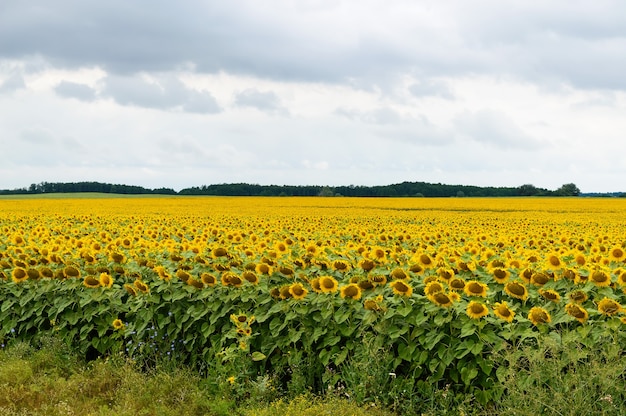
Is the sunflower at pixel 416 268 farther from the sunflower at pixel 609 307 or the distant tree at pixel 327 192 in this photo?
the distant tree at pixel 327 192

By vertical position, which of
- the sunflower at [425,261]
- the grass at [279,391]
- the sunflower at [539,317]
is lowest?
the grass at [279,391]

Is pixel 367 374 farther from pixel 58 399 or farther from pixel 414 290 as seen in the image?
pixel 58 399

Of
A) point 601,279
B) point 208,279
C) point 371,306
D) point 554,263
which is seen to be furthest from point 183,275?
point 601,279

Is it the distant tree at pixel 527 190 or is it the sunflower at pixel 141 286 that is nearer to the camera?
the sunflower at pixel 141 286

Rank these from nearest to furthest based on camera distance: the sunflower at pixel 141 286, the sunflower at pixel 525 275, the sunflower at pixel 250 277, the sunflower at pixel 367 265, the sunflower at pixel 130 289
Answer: the sunflower at pixel 525 275, the sunflower at pixel 367 265, the sunflower at pixel 250 277, the sunflower at pixel 141 286, the sunflower at pixel 130 289

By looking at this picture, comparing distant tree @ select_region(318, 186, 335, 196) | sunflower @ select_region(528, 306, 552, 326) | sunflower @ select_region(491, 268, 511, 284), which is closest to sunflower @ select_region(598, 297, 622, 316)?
sunflower @ select_region(528, 306, 552, 326)

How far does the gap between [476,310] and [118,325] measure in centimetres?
382

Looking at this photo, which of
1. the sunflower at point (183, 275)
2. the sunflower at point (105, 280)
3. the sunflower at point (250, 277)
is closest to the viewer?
the sunflower at point (250, 277)

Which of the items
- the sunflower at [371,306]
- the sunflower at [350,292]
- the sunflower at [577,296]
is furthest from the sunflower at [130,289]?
the sunflower at [577,296]

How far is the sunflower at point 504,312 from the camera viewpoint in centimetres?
472

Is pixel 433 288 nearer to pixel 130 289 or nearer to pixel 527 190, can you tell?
pixel 130 289

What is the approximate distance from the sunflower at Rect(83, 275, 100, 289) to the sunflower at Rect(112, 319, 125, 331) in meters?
0.69

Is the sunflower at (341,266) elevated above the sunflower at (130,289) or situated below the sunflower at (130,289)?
above

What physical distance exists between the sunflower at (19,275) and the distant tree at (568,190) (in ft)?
282
